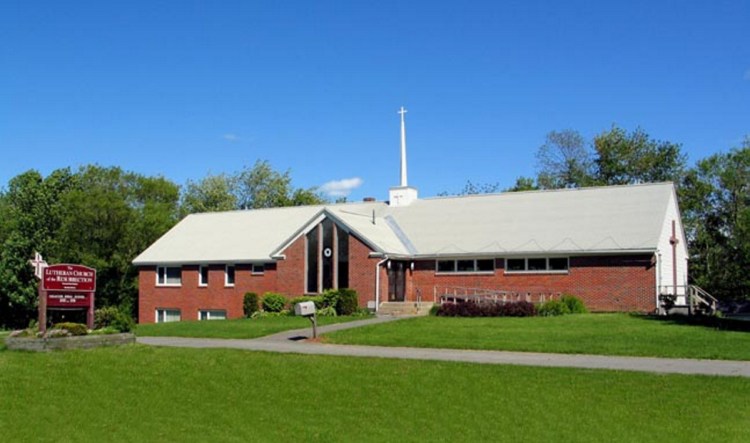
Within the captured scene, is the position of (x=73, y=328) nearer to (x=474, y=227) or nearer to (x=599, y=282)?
(x=599, y=282)

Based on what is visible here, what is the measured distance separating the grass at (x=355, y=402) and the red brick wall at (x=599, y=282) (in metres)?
18.6

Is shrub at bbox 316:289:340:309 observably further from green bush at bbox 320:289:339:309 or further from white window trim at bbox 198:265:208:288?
white window trim at bbox 198:265:208:288

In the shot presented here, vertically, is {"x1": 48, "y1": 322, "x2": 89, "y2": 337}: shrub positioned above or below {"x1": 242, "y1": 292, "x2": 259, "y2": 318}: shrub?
above

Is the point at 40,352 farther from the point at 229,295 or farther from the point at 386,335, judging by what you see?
the point at 229,295

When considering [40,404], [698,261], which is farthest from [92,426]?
[698,261]

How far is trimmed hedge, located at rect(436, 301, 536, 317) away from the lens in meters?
30.2

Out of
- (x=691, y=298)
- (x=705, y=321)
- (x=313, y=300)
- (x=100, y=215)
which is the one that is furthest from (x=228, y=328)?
(x=100, y=215)

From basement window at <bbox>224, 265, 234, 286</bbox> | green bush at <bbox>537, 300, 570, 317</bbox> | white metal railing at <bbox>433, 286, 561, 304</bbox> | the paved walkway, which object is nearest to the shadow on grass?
green bush at <bbox>537, 300, 570, 317</bbox>

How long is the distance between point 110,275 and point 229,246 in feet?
60.1

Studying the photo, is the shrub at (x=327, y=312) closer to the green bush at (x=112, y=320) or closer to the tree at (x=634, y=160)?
the green bush at (x=112, y=320)

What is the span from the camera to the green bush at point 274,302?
1485 inches

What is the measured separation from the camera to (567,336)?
874 inches

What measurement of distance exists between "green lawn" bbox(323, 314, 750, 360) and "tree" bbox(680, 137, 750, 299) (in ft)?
101

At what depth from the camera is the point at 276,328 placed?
2639cm
